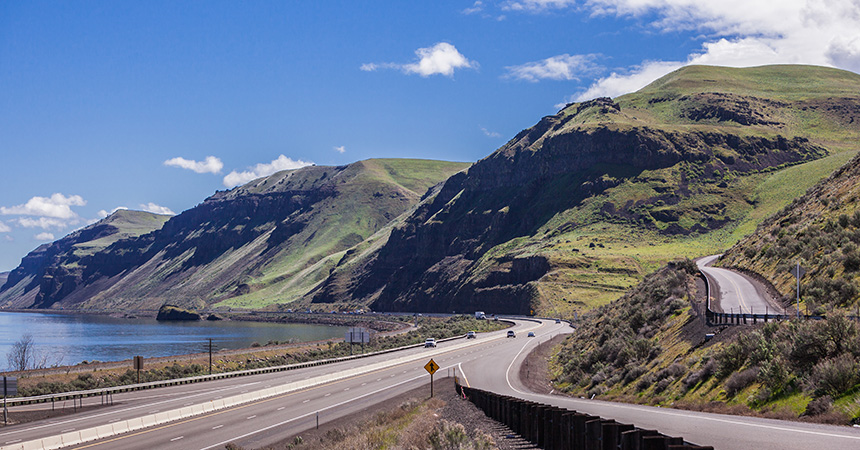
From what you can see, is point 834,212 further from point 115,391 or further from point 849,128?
point 849,128

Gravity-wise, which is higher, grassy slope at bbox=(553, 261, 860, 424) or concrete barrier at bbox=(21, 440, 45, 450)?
grassy slope at bbox=(553, 261, 860, 424)

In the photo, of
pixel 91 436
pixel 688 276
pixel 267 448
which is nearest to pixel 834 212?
pixel 688 276

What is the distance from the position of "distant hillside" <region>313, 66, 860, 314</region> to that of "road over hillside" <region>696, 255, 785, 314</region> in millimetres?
65518

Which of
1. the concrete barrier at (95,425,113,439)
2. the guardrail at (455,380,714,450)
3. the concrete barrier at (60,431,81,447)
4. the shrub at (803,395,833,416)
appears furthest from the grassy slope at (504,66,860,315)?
the shrub at (803,395,833,416)

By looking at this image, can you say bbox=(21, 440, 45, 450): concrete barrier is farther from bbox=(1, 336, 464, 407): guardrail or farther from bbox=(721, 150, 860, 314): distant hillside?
bbox=(721, 150, 860, 314): distant hillside

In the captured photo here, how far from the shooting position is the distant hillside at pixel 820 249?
24.9 m

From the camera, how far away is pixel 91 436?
922 inches

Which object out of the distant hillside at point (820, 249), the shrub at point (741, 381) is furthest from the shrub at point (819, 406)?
the distant hillside at point (820, 249)

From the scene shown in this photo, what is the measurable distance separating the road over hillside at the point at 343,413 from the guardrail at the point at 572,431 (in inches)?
83.2

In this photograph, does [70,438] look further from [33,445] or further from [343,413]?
[343,413]

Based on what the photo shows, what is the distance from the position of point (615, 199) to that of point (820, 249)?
4911 inches

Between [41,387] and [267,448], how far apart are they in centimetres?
2955

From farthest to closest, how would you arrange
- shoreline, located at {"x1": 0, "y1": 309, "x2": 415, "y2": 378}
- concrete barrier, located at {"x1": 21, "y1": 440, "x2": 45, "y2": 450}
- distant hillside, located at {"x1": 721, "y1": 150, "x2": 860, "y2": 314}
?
shoreline, located at {"x1": 0, "y1": 309, "x2": 415, "y2": 378}, distant hillside, located at {"x1": 721, "y1": 150, "x2": 860, "y2": 314}, concrete barrier, located at {"x1": 21, "y1": 440, "x2": 45, "y2": 450}

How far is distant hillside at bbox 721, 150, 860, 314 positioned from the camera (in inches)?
982
